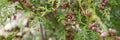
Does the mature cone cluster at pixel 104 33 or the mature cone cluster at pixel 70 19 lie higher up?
the mature cone cluster at pixel 70 19

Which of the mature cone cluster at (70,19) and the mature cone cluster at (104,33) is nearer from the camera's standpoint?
the mature cone cluster at (104,33)

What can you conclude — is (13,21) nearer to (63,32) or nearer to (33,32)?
(33,32)

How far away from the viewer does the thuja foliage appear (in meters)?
0.91

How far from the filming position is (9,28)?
1090 millimetres

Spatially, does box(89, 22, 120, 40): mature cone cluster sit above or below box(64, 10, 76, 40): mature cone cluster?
below

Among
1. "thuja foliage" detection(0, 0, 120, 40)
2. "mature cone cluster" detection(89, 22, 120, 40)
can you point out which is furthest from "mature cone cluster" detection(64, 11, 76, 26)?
"mature cone cluster" detection(89, 22, 120, 40)

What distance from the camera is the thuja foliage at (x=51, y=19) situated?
0.91 metres

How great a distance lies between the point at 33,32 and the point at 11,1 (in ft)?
0.46

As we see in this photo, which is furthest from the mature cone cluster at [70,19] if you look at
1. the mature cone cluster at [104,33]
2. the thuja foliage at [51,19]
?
the mature cone cluster at [104,33]

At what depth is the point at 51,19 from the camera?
1001 mm

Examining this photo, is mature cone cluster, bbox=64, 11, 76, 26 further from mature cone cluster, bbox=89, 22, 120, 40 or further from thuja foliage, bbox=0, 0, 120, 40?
mature cone cluster, bbox=89, 22, 120, 40

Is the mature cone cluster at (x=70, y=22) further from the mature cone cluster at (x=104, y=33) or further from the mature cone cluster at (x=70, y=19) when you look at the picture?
the mature cone cluster at (x=104, y=33)

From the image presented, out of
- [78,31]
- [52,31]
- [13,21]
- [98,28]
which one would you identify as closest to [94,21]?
[98,28]

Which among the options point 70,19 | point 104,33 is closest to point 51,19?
point 70,19
